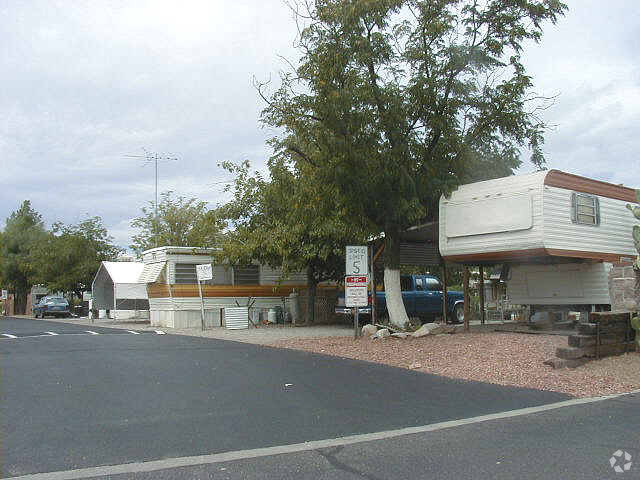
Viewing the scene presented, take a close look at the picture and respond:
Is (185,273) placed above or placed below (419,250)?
below

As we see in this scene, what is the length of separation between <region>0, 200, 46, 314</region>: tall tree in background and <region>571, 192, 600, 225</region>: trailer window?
41.9 m

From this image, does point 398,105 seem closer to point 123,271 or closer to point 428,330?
point 428,330

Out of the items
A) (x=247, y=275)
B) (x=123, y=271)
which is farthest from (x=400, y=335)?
(x=123, y=271)

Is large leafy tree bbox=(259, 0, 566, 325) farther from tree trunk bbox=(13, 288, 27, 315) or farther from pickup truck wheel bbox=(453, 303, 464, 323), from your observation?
tree trunk bbox=(13, 288, 27, 315)

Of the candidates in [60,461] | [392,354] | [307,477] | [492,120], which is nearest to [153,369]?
[392,354]

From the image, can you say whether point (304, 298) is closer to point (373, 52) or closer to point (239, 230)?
point (239, 230)

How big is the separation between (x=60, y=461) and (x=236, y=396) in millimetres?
3197

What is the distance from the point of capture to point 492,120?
1565cm

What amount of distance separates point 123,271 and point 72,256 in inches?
649

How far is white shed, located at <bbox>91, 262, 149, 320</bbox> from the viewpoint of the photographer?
30453 mm

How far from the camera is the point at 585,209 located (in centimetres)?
1452

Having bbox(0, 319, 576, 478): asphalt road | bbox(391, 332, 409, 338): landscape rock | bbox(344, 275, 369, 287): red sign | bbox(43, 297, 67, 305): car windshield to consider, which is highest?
bbox(344, 275, 369, 287): red sign

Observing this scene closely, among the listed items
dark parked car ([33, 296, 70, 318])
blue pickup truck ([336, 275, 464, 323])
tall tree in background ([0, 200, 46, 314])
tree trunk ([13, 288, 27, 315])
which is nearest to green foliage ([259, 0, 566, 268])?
blue pickup truck ([336, 275, 464, 323])

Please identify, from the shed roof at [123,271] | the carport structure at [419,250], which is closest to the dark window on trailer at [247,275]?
the shed roof at [123,271]
